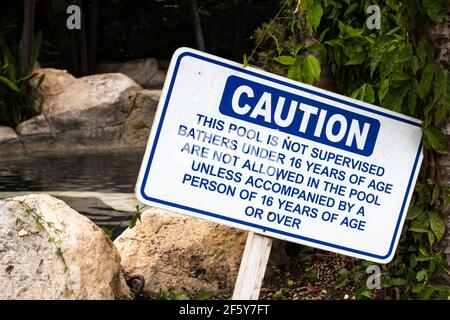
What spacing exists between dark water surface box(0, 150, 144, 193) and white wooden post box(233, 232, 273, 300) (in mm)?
4703

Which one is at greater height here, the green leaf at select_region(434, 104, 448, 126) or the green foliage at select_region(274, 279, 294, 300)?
the green leaf at select_region(434, 104, 448, 126)

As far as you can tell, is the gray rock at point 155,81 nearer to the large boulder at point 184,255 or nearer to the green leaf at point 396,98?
the large boulder at point 184,255

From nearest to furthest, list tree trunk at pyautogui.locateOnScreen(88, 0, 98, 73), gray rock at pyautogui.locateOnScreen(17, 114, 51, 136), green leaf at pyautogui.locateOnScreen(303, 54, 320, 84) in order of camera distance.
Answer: green leaf at pyautogui.locateOnScreen(303, 54, 320, 84) → gray rock at pyautogui.locateOnScreen(17, 114, 51, 136) → tree trunk at pyautogui.locateOnScreen(88, 0, 98, 73)

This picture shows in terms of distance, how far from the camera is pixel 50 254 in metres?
2.89

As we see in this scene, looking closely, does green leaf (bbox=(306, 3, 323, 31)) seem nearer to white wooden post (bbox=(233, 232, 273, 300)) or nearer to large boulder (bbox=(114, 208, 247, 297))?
white wooden post (bbox=(233, 232, 273, 300))

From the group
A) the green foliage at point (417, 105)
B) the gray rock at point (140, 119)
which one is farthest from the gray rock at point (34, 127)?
the green foliage at point (417, 105)

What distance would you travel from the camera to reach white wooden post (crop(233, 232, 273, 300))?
215 centimetres

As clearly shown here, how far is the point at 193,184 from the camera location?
2.10 metres

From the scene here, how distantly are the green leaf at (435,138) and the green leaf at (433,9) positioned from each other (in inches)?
14.7

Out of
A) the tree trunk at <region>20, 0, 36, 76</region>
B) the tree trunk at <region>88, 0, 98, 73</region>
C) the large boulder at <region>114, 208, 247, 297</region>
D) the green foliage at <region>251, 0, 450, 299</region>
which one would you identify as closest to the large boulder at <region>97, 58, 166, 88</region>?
the tree trunk at <region>88, 0, 98, 73</region>

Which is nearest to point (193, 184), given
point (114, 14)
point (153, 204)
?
Answer: point (153, 204)

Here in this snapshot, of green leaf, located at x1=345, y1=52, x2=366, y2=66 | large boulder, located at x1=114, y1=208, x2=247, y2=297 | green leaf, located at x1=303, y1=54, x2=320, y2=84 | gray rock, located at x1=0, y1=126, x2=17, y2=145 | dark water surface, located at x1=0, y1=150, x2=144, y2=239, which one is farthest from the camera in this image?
gray rock, located at x1=0, y1=126, x2=17, y2=145
